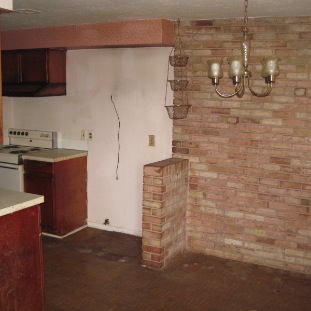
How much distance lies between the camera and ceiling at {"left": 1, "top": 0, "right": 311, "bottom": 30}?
132 inches

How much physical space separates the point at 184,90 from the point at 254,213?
4.77 ft

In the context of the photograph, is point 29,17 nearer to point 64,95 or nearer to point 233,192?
point 64,95

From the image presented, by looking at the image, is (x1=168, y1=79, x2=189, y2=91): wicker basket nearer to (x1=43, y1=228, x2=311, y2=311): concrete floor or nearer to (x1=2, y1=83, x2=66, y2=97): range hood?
(x1=2, y1=83, x2=66, y2=97): range hood

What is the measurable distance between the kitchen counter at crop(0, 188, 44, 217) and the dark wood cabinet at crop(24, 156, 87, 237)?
5.65 ft

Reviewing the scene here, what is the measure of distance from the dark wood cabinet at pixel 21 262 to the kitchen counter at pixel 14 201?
54mm

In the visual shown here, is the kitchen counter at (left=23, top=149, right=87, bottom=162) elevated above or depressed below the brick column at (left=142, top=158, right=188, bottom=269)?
above

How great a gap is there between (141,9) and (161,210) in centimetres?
184

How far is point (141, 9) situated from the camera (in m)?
3.65

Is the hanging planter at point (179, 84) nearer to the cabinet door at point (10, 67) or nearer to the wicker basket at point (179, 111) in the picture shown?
the wicker basket at point (179, 111)

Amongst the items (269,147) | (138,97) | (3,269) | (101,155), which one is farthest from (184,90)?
(3,269)

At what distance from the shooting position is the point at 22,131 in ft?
18.9

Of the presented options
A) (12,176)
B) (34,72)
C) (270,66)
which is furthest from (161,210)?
(34,72)

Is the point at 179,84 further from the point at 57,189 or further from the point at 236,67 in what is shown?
the point at 57,189

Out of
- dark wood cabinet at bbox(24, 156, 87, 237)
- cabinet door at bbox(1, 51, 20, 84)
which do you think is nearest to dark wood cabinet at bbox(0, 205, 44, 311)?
dark wood cabinet at bbox(24, 156, 87, 237)
